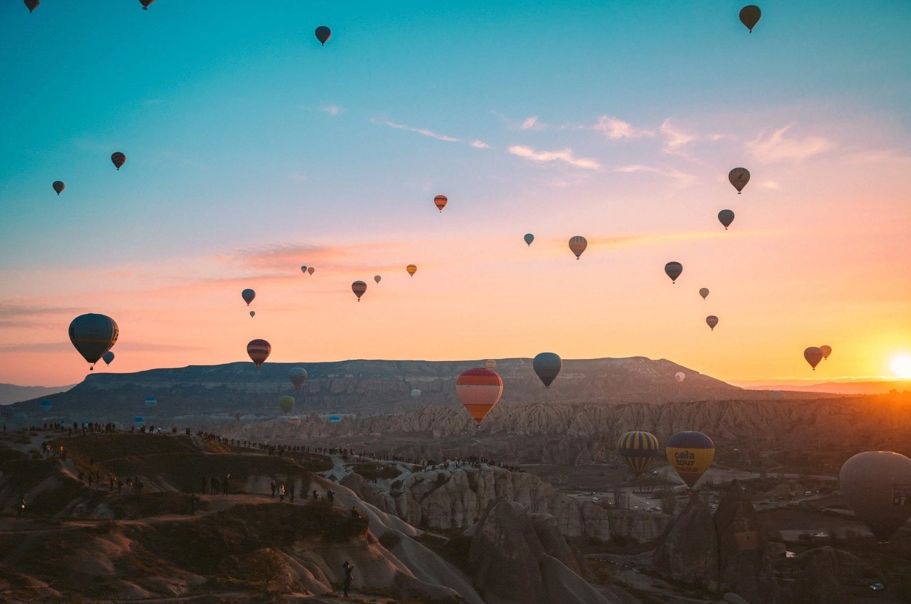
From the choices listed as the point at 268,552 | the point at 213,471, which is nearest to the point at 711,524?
the point at 268,552

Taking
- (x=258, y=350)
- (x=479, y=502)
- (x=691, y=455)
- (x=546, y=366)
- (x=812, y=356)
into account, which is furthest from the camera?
(x=812, y=356)

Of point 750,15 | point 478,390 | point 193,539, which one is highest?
point 750,15

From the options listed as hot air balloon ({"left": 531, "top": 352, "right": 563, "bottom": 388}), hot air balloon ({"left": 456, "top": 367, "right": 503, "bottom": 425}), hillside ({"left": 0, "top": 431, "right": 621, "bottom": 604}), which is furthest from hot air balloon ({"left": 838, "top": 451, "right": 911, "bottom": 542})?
hot air balloon ({"left": 531, "top": 352, "right": 563, "bottom": 388})

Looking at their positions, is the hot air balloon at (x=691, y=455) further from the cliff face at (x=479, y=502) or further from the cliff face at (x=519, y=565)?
the cliff face at (x=519, y=565)

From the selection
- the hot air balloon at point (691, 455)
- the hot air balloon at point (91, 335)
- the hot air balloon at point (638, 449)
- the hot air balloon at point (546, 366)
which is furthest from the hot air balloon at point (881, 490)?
the hot air balloon at point (91, 335)

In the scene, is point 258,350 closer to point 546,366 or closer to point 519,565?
point 546,366

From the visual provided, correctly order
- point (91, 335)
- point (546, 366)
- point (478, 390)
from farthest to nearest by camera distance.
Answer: point (546, 366) → point (478, 390) → point (91, 335)

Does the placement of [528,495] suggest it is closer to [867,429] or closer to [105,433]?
[105,433]

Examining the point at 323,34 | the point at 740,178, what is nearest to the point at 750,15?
the point at 740,178
